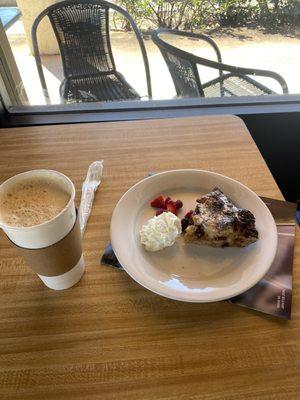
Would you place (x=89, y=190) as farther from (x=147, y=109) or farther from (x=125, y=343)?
(x=147, y=109)

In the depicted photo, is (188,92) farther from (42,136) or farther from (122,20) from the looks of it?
(42,136)

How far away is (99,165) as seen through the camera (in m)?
0.82

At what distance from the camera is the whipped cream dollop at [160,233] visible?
610mm

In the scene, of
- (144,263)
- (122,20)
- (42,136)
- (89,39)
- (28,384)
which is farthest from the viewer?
(89,39)

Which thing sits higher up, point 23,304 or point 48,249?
point 48,249

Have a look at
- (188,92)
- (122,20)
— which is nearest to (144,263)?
(188,92)

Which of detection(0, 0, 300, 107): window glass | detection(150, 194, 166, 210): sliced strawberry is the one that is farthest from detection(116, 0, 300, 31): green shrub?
detection(150, 194, 166, 210): sliced strawberry

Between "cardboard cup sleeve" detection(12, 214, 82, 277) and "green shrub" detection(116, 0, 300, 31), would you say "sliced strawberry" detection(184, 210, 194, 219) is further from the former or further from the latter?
"green shrub" detection(116, 0, 300, 31)

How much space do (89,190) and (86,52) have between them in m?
1.03

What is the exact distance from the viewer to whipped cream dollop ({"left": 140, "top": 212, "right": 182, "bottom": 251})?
610 mm

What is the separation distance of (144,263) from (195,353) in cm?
18

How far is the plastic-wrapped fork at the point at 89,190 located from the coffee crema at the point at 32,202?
0.56 feet

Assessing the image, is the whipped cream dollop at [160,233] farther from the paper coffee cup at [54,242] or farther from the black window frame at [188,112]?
the black window frame at [188,112]

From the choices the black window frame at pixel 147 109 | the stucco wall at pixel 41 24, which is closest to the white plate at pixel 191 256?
the black window frame at pixel 147 109
